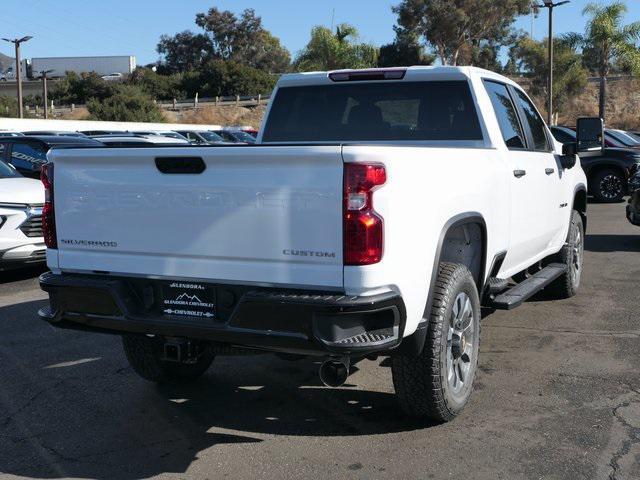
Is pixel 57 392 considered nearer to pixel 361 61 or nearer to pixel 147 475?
pixel 147 475

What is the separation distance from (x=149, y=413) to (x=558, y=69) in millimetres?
49460

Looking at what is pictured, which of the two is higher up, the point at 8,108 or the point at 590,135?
the point at 8,108

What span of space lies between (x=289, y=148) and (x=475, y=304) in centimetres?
171

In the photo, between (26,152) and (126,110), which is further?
(126,110)

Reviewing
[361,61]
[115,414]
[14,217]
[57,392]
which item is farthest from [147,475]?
[361,61]

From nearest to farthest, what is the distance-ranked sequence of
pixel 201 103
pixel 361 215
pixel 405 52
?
pixel 361 215
pixel 405 52
pixel 201 103

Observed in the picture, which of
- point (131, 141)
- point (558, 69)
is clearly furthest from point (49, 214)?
point (558, 69)

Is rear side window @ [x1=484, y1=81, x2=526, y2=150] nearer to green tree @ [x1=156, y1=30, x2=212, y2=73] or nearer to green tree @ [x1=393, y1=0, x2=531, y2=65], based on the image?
green tree @ [x1=393, y1=0, x2=531, y2=65]

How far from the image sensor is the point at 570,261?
7289 mm

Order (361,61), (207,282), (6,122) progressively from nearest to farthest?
(207,282), (6,122), (361,61)

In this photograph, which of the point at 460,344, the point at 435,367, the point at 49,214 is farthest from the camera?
the point at 460,344

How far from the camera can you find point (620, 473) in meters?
3.70

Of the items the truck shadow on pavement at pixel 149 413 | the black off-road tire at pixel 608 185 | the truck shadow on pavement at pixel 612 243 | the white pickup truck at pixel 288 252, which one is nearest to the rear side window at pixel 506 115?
the white pickup truck at pixel 288 252

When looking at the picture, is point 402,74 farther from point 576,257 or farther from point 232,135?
point 232,135
